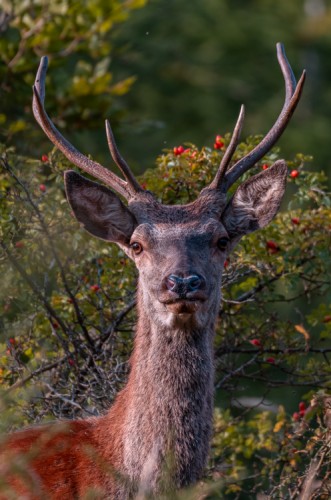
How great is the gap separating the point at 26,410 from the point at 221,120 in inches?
Result: 997

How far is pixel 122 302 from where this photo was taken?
9945 mm

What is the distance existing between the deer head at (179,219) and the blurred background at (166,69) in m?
4.20

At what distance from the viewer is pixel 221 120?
112ft

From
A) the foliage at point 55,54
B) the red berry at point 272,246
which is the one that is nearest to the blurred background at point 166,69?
the foliage at point 55,54

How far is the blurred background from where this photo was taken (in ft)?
44.4

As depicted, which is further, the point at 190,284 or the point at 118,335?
the point at 118,335

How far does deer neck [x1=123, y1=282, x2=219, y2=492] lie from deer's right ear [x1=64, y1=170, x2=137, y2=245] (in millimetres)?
593

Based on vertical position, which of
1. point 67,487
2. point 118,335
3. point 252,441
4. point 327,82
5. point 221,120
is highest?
point 327,82

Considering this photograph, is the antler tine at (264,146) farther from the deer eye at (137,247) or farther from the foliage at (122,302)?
the foliage at (122,302)

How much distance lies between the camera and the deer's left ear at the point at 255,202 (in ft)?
28.9

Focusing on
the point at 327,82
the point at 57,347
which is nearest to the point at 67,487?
the point at 57,347

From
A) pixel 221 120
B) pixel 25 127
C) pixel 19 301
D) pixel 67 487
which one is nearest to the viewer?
pixel 67 487

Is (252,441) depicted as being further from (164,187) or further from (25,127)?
(25,127)

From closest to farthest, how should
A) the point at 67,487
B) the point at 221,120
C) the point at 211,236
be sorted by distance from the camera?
the point at 67,487 < the point at 211,236 < the point at 221,120
